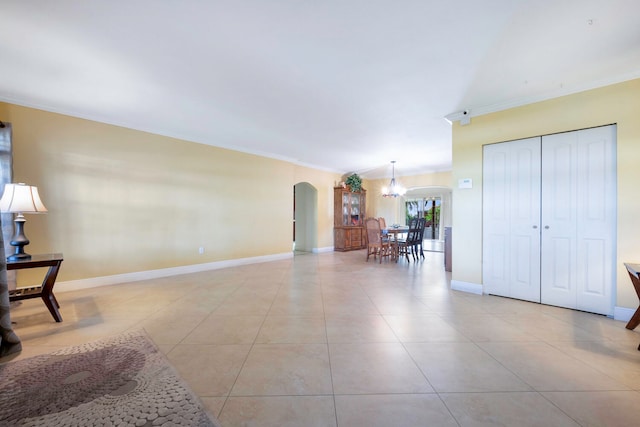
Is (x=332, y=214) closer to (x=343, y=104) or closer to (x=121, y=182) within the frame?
(x=343, y=104)

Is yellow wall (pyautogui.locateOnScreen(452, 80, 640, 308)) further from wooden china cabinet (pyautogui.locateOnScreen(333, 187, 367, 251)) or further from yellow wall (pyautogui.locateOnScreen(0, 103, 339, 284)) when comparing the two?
wooden china cabinet (pyautogui.locateOnScreen(333, 187, 367, 251))

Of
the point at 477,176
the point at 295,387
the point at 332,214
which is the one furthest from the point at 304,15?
the point at 332,214

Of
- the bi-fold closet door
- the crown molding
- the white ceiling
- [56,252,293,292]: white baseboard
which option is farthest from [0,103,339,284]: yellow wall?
the bi-fold closet door

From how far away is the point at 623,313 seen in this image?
2676 mm

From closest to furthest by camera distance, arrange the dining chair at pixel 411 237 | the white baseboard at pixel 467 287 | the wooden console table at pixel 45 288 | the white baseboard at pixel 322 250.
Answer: the wooden console table at pixel 45 288, the white baseboard at pixel 467 287, the dining chair at pixel 411 237, the white baseboard at pixel 322 250

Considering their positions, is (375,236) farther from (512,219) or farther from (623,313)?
(623,313)

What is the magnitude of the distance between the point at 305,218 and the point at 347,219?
1.38 meters

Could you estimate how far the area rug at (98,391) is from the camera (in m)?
1.36

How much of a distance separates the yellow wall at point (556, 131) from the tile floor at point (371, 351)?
1.81 ft

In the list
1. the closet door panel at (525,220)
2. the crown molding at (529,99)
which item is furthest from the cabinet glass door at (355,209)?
the closet door panel at (525,220)

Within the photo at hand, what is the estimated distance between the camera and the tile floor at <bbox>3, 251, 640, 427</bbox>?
1426mm

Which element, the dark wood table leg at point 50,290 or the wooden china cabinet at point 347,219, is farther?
the wooden china cabinet at point 347,219

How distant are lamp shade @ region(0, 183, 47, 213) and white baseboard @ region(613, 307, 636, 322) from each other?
6.31 m

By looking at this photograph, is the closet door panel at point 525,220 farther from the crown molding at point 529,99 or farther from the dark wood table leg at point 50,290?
the dark wood table leg at point 50,290
